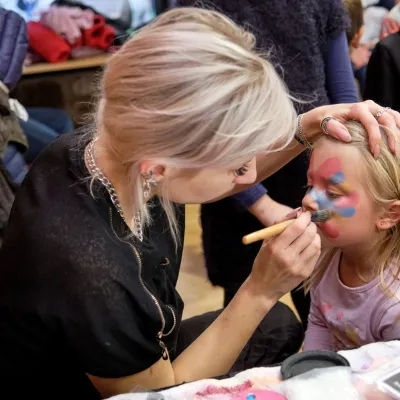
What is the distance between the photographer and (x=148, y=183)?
0.90 meters

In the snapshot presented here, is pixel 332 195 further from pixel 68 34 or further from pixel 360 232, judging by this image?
pixel 68 34

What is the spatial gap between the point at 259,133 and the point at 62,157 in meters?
0.35

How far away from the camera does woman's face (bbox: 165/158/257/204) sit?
85cm

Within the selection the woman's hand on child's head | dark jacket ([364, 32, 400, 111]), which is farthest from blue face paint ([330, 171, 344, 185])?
the woman's hand on child's head

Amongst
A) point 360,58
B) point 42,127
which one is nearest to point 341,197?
point 42,127

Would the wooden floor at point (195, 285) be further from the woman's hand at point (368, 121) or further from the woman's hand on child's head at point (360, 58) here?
the woman's hand on child's head at point (360, 58)

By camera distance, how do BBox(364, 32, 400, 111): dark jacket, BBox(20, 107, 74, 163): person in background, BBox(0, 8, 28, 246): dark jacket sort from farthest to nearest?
1. BBox(20, 107, 74, 163): person in background
2. BBox(364, 32, 400, 111): dark jacket
3. BBox(0, 8, 28, 246): dark jacket

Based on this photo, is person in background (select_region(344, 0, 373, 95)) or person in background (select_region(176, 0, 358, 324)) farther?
person in background (select_region(344, 0, 373, 95))

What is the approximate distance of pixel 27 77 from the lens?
10.1 feet

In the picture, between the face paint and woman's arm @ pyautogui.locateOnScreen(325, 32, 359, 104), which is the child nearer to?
the face paint

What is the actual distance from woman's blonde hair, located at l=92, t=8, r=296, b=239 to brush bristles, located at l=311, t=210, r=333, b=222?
0.20 m

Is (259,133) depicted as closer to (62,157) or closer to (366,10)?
(62,157)

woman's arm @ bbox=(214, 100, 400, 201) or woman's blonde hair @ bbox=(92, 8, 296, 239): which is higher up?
woman's blonde hair @ bbox=(92, 8, 296, 239)

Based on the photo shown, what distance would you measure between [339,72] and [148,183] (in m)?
0.73
